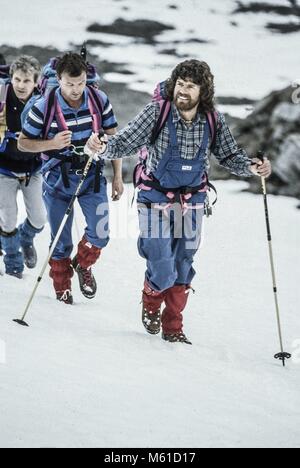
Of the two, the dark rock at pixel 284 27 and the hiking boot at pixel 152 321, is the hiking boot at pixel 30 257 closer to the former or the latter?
the hiking boot at pixel 152 321

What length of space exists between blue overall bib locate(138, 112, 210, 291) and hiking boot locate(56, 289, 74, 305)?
1.23 metres

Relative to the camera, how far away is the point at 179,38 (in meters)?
23.6

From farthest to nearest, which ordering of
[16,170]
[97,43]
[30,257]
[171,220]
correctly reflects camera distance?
[97,43]
[30,257]
[16,170]
[171,220]

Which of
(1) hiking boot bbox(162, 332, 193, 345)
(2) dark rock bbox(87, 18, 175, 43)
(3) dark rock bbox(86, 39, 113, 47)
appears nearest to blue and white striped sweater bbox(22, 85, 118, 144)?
(1) hiking boot bbox(162, 332, 193, 345)

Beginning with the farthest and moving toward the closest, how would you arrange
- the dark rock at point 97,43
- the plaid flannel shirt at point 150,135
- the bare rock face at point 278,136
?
the dark rock at point 97,43 → the bare rock face at point 278,136 → the plaid flannel shirt at point 150,135

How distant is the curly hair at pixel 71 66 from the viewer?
617cm

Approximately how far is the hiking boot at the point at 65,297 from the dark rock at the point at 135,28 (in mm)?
17786

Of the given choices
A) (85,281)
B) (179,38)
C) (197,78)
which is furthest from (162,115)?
(179,38)

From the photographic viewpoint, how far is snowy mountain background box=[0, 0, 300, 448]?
4172mm

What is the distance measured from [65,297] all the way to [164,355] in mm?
1739

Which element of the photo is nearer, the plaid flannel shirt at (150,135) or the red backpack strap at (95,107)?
the plaid flannel shirt at (150,135)

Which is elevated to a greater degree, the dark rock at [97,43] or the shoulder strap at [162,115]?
the shoulder strap at [162,115]

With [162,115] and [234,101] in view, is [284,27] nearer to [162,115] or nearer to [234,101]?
[234,101]

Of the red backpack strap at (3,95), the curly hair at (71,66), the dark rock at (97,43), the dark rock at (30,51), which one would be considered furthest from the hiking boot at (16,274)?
the dark rock at (97,43)
